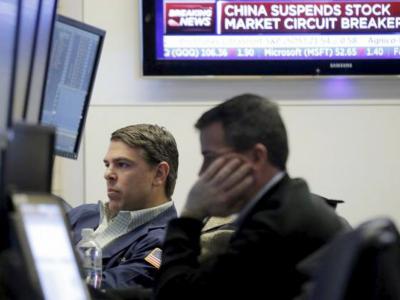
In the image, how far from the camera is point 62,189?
372 centimetres

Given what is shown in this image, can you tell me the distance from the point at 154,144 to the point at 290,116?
1.22 meters

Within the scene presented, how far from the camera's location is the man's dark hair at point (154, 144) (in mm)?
2668

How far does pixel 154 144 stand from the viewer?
2.67 meters

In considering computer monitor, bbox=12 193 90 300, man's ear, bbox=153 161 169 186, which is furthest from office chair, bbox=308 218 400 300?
man's ear, bbox=153 161 169 186

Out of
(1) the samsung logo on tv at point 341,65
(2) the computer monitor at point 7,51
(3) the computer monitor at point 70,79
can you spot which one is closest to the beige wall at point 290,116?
(1) the samsung logo on tv at point 341,65

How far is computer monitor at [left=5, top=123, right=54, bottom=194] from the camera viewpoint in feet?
2.76

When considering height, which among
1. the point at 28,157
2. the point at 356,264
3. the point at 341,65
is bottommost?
the point at 356,264

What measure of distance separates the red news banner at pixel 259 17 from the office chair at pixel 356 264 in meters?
2.86

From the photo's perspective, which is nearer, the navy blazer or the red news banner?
the navy blazer

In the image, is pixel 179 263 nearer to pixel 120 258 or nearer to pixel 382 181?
pixel 120 258

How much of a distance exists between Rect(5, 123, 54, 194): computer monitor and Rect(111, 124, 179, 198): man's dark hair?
70.5 inches

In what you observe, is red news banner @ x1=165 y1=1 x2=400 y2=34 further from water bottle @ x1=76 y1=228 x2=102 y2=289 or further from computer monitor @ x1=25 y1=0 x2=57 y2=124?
computer monitor @ x1=25 y1=0 x2=57 y2=124

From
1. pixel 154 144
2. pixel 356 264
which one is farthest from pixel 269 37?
pixel 356 264

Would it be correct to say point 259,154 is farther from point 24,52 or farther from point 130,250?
point 130,250
